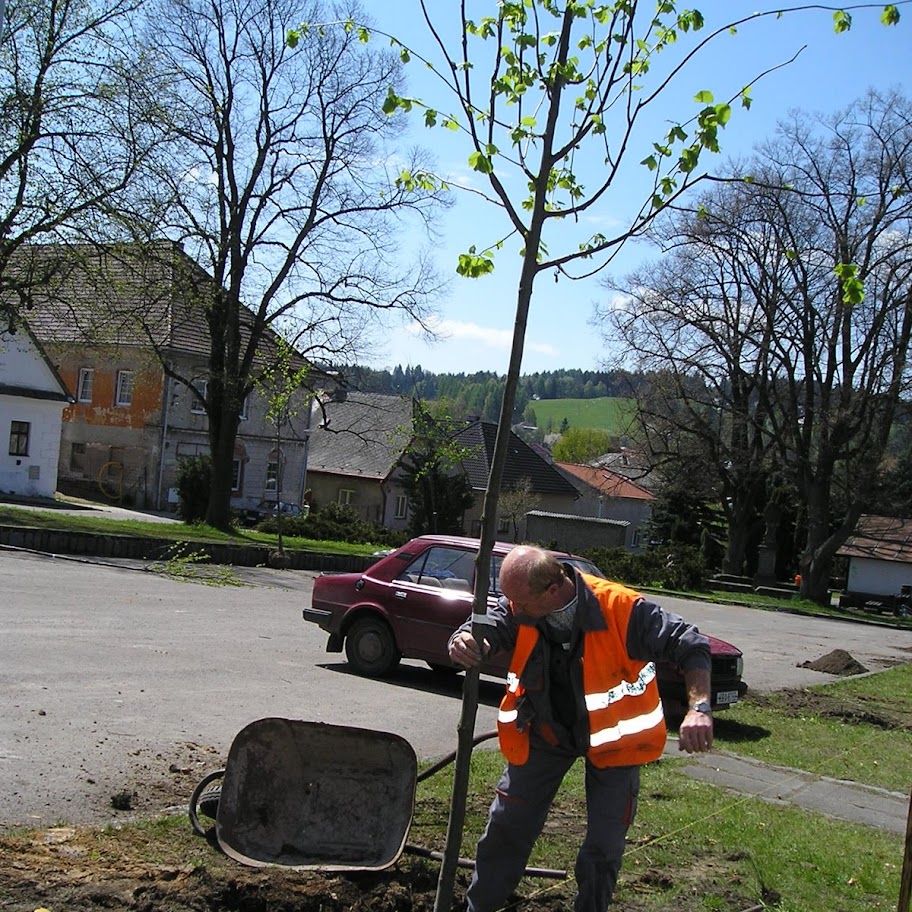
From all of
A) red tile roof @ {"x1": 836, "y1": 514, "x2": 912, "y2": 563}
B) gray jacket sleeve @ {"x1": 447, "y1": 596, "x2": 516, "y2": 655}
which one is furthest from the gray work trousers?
red tile roof @ {"x1": 836, "y1": 514, "x2": 912, "y2": 563}

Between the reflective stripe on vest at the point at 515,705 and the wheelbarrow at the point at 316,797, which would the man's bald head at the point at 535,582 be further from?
the wheelbarrow at the point at 316,797

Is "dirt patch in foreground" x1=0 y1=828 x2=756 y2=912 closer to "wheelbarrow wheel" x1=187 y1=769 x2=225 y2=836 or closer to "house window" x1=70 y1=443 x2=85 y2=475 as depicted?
"wheelbarrow wheel" x1=187 y1=769 x2=225 y2=836

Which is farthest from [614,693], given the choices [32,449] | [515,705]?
[32,449]

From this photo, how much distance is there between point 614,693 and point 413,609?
798cm

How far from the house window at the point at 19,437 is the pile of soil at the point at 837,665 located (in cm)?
3219

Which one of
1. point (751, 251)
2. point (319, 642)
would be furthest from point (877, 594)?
point (319, 642)

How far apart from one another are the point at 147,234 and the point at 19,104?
12.9ft

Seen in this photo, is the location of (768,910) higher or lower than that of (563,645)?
lower

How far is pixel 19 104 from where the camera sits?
2572 centimetres

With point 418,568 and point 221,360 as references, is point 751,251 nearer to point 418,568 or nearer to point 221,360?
point 221,360

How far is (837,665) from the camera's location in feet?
63.9

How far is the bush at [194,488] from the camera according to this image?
3988 centimetres

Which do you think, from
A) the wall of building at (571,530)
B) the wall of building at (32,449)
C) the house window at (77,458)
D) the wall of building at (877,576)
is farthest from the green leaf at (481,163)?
the wall of building at (877,576)

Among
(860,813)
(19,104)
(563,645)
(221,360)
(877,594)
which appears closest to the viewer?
(563,645)
